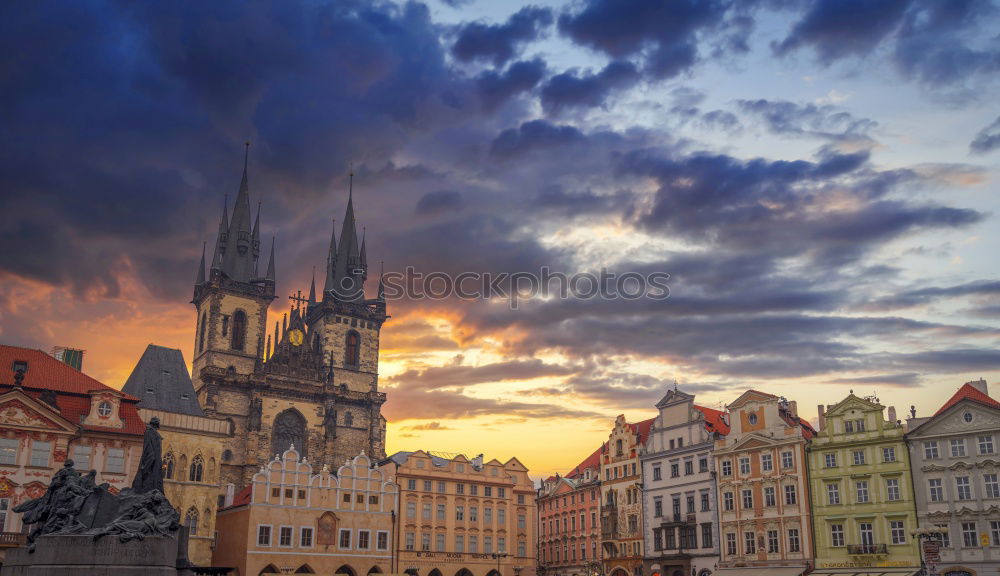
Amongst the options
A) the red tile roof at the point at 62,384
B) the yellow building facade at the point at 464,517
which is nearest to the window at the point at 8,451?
the red tile roof at the point at 62,384

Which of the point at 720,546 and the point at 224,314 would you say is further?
the point at 224,314

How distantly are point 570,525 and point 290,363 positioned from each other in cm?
3273

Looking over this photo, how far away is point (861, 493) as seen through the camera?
5269cm

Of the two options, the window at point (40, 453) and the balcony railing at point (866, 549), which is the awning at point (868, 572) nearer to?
the balcony railing at point (866, 549)

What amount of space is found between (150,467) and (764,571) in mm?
41593

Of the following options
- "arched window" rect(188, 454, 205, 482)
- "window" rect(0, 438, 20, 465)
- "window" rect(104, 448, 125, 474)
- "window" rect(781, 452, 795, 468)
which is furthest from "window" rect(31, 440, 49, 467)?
"window" rect(781, 452, 795, 468)

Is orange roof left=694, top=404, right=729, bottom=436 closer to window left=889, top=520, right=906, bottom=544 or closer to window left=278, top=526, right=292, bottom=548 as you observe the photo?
window left=889, top=520, right=906, bottom=544

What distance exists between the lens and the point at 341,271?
104 m

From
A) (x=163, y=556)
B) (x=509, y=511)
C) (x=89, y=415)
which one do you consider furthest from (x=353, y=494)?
(x=163, y=556)

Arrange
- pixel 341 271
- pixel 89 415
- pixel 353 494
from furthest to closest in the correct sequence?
pixel 341 271, pixel 353 494, pixel 89 415

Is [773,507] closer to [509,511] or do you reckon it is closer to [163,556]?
[509,511]

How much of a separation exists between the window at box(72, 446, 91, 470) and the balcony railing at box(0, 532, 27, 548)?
17.3ft

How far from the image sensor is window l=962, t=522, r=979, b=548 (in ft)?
156

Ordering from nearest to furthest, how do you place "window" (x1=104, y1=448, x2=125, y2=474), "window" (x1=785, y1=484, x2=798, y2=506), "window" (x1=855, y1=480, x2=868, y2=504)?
"window" (x1=104, y1=448, x2=125, y2=474) → "window" (x1=855, y1=480, x2=868, y2=504) → "window" (x1=785, y1=484, x2=798, y2=506)
